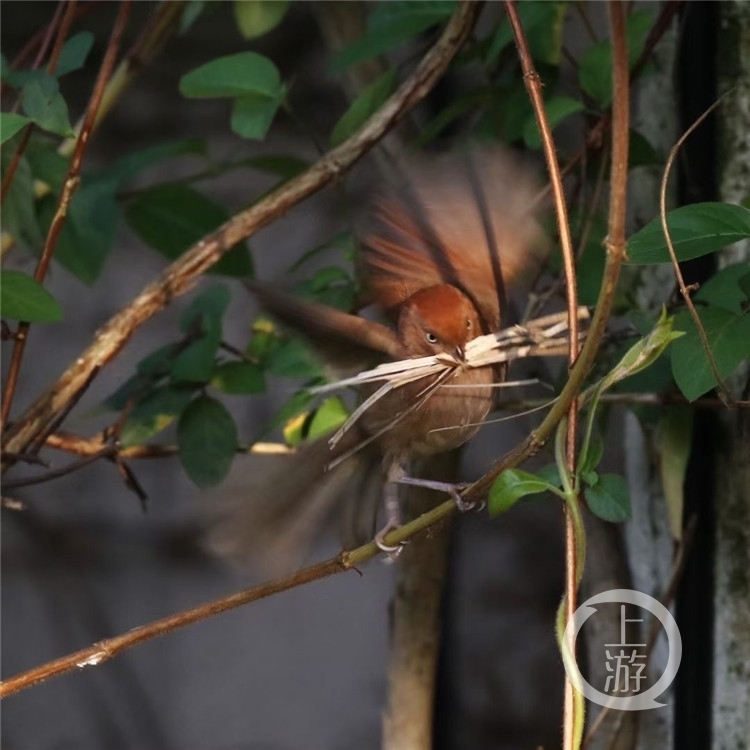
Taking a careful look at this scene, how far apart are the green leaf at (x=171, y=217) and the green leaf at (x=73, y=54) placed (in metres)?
0.19

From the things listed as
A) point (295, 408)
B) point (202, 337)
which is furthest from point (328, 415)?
point (202, 337)

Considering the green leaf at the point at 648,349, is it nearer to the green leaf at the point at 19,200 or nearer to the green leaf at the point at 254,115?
the green leaf at the point at 254,115

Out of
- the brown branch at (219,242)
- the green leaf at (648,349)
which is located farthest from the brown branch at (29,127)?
the green leaf at (648,349)

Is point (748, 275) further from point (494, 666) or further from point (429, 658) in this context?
point (494, 666)

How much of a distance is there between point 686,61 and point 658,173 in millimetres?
84

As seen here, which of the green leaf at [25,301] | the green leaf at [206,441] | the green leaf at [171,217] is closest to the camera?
the green leaf at [25,301]

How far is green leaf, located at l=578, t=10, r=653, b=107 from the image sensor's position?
76 cm

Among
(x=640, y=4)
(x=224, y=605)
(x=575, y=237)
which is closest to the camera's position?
(x=224, y=605)

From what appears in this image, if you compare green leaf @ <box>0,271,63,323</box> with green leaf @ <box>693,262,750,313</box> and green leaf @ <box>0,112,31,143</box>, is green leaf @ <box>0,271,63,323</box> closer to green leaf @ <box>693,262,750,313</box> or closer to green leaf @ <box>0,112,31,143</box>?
green leaf @ <box>0,112,31,143</box>

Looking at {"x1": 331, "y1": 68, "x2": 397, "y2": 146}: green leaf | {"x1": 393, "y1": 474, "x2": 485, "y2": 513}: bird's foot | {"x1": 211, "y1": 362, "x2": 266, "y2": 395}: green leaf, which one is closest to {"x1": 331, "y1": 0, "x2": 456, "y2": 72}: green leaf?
{"x1": 331, "y1": 68, "x2": 397, "y2": 146}: green leaf

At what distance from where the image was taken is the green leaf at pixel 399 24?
30.8 inches

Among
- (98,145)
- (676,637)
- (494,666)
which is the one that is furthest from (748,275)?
(98,145)

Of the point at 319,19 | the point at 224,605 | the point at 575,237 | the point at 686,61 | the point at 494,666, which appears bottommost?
the point at 224,605

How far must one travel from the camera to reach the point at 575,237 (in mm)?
787
